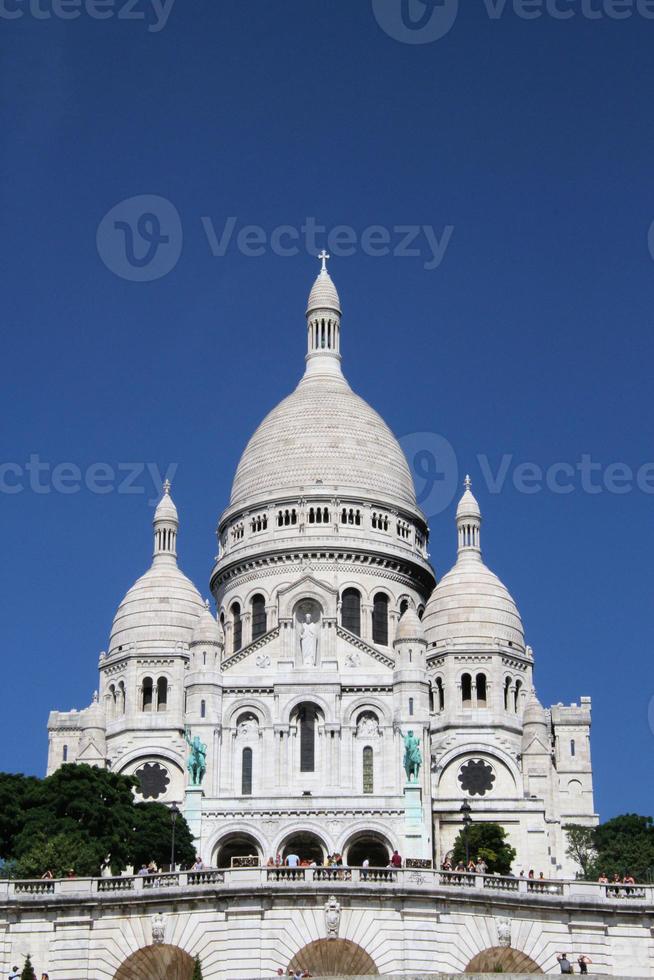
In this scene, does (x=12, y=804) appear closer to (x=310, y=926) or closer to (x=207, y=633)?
(x=207, y=633)

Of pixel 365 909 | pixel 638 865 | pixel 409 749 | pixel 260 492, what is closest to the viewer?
pixel 365 909

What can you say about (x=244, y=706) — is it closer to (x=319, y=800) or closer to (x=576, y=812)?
(x=319, y=800)

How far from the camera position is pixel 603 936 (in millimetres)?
54500

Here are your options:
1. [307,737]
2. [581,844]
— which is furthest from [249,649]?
[581,844]

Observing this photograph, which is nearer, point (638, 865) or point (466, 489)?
point (638, 865)

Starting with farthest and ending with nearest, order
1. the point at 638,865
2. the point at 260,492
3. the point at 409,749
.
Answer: the point at 260,492, the point at 409,749, the point at 638,865

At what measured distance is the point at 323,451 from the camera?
120 meters

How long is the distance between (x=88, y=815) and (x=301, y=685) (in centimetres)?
2116

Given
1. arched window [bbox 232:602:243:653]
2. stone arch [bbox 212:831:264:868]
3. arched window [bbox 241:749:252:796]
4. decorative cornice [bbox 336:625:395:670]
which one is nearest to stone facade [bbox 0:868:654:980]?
stone arch [bbox 212:831:264:868]

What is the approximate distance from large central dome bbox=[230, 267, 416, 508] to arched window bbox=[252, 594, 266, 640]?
652 cm

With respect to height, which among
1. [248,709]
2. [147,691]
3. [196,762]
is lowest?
[196,762]

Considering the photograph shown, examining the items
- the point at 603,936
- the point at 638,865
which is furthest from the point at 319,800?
the point at 603,936

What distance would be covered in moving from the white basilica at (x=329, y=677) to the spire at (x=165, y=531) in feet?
0.35

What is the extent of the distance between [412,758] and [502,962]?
1673 inches
